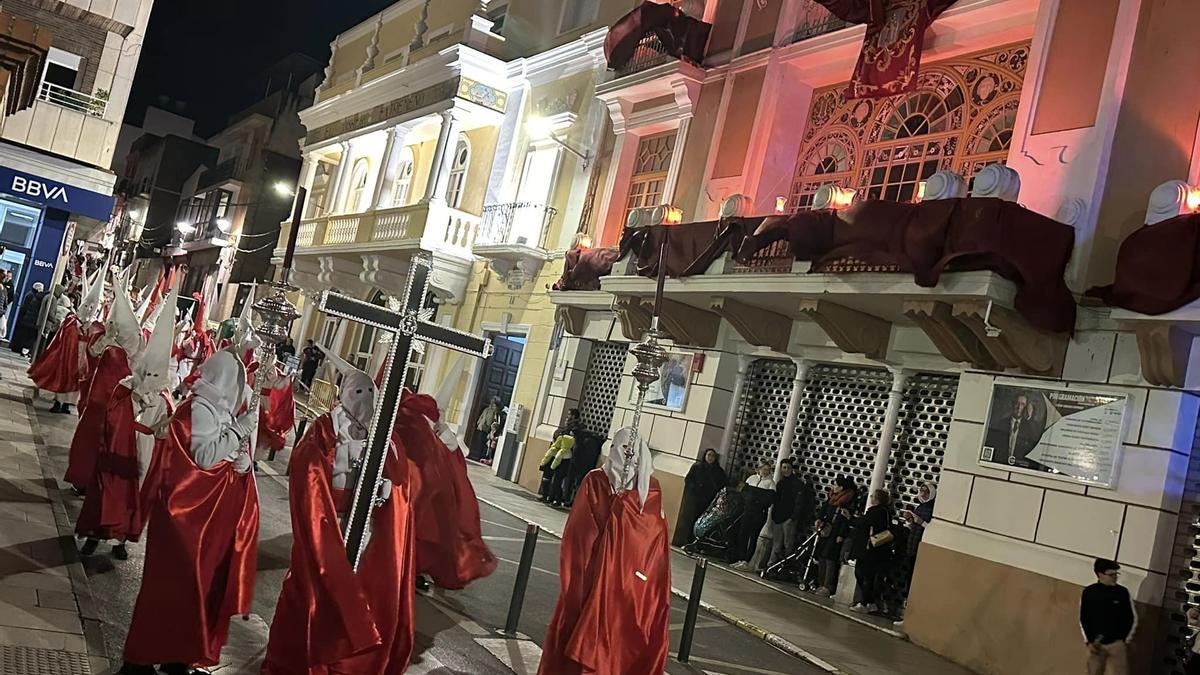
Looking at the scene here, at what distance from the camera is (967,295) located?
33.2 feet

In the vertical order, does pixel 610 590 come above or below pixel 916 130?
below

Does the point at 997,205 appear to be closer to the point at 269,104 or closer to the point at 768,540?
the point at 768,540

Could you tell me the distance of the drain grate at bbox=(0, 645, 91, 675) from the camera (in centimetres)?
471

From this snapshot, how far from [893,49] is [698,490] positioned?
6.58 m

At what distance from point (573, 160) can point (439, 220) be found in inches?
131

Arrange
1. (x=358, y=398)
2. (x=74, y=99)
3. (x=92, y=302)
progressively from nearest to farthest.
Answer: (x=358, y=398), (x=92, y=302), (x=74, y=99)

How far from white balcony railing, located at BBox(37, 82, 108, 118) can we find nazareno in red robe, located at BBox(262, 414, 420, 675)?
20698 millimetres

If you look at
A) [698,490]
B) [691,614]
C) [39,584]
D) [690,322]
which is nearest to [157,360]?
[39,584]

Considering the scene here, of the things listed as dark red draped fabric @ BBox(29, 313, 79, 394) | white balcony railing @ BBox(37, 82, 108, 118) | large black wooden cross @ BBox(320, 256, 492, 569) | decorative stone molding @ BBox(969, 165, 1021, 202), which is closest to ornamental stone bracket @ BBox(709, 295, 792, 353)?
decorative stone molding @ BBox(969, 165, 1021, 202)

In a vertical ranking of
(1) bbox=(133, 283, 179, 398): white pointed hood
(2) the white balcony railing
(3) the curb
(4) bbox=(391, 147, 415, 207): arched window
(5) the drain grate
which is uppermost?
(4) bbox=(391, 147, 415, 207): arched window

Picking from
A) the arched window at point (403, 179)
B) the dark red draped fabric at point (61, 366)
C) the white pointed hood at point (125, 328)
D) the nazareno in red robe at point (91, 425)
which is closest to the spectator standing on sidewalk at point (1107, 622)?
the nazareno in red robe at point (91, 425)

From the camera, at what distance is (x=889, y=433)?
1251 centimetres

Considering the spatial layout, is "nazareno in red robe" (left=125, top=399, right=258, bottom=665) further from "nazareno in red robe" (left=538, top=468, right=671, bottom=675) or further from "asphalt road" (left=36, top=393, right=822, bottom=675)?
"nazareno in red robe" (left=538, top=468, right=671, bottom=675)

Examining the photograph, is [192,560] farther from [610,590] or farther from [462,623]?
[462,623]
